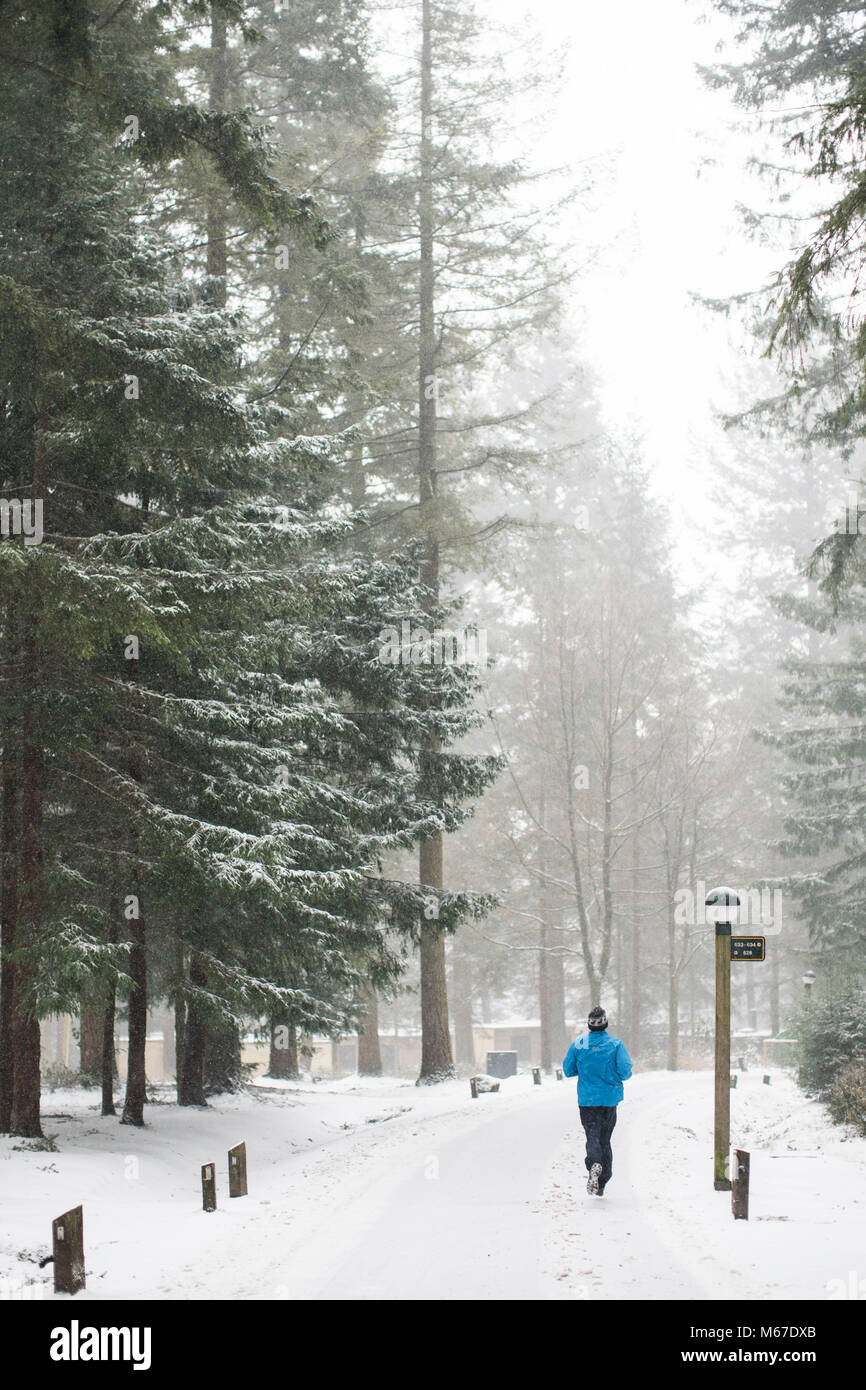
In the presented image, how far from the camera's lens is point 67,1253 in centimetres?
677

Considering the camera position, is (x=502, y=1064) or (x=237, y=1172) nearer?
(x=237, y=1172)

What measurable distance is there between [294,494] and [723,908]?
916 cm

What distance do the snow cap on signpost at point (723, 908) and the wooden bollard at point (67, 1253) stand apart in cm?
593

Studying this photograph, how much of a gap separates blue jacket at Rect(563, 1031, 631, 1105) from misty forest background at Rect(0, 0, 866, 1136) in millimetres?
3350

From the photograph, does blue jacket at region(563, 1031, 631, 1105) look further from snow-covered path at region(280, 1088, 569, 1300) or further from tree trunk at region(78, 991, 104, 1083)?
tree trunk at region(78, 991, 104, 1083)

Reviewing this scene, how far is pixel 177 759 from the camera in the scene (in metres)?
12.8

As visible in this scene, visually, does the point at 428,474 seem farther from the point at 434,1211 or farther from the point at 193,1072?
the point at 434,1211

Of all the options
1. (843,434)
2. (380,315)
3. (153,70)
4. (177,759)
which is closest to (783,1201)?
(177,759)

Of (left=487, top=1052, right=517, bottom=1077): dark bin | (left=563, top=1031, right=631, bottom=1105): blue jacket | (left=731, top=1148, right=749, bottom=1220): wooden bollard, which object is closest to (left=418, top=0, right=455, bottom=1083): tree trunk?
(left=563, top=1031, right=631, bottom=1105): blue jacket

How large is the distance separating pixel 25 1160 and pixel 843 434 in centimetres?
1388

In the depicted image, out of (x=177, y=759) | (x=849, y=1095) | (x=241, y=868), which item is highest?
(x=177, y=759)

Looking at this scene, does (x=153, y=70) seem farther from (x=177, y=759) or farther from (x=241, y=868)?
(x=241, y=868)


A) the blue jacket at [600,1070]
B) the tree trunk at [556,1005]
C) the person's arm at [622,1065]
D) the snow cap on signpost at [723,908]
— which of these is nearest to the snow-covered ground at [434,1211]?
the blue jacket at [600,1070]

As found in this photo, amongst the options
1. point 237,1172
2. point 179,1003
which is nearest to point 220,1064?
point 179,1003
